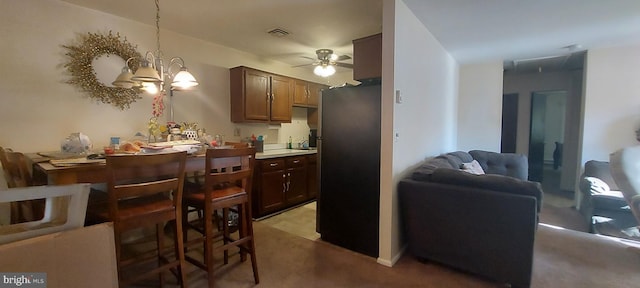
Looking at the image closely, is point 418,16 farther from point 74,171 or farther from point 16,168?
point 16,168

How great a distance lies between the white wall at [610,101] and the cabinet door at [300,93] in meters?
4.11

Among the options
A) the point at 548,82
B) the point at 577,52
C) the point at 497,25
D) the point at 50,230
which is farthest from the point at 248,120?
the point at 548,82

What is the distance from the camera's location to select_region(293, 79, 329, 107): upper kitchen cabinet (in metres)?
4.47

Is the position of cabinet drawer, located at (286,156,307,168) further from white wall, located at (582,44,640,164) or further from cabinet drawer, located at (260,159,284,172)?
white wall, located at (582,44,640,164)

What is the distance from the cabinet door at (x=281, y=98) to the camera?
4.11m

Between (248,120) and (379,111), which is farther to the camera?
(248,120)

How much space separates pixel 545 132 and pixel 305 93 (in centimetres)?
561

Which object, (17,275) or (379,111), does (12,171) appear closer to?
(17,275)

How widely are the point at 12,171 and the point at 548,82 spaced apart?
25.6 feet

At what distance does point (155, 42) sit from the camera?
311 cm

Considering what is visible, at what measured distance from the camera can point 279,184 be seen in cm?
371

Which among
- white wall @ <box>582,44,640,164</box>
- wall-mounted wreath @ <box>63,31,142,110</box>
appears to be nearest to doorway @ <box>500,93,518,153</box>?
white wall @ <box>582,44,640,164</box>

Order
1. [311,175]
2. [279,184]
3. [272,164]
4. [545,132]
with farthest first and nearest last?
[545,132]
[311,175]
[279,184]
[272,164]

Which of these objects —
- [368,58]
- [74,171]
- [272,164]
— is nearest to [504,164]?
[368,58]
